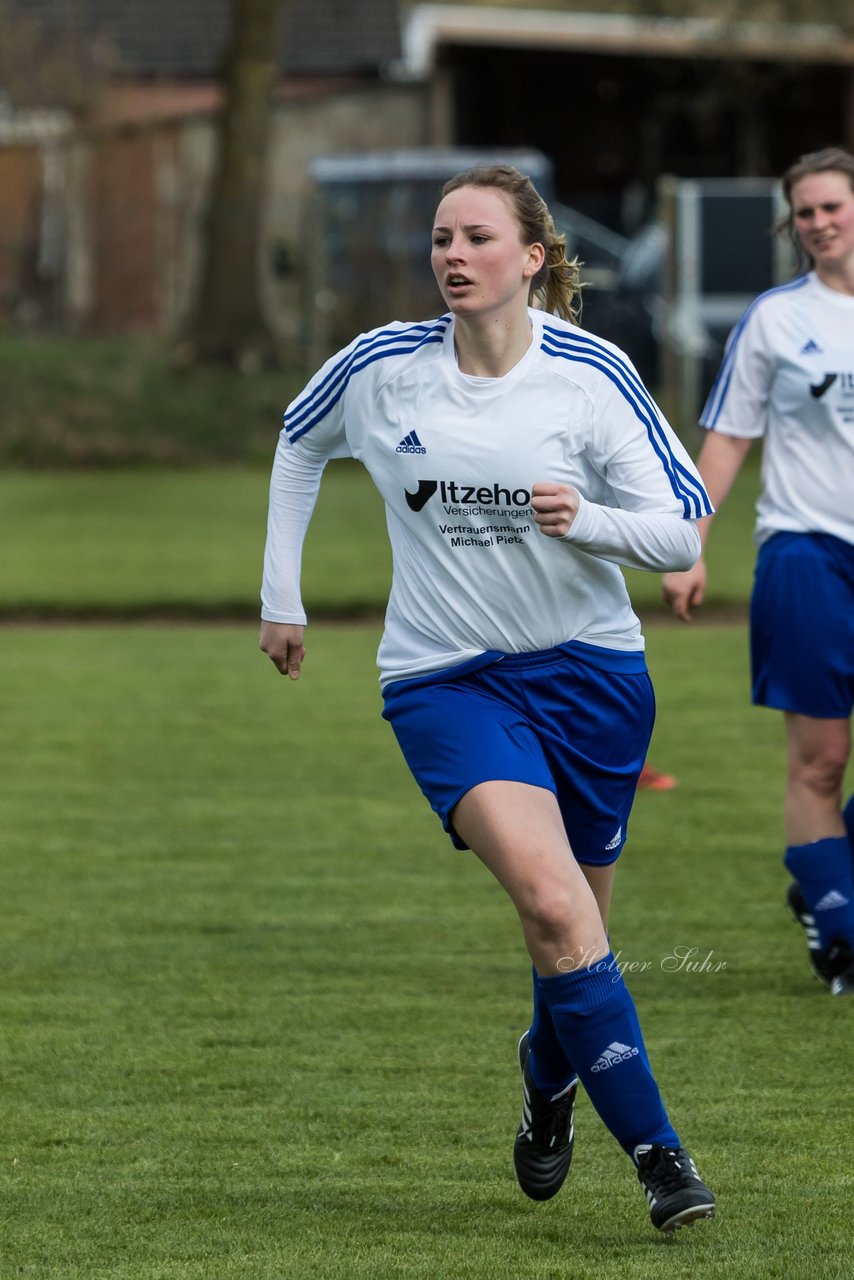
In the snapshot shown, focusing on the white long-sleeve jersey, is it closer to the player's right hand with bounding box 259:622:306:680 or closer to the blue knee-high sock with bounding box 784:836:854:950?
the player's right hand with bounding box 259:622:306:680

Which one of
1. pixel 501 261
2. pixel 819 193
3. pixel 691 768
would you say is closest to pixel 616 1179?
pixel 501 261

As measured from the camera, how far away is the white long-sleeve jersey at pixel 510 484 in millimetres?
4004

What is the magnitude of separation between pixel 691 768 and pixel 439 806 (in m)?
4.84

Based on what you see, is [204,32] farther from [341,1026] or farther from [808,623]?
[341,1026]

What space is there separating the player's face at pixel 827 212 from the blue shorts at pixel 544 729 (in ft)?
5.92

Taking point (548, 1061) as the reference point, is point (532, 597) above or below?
above

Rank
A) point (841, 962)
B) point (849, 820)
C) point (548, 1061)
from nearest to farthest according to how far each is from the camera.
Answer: point (548, 1061) < point (841, 962) < point (849, 820)

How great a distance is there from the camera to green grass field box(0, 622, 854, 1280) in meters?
4.00

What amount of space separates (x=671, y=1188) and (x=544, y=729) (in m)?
0.89

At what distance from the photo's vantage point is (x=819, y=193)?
5.53 metres

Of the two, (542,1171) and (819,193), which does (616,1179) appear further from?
(819,193)

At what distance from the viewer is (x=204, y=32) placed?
3697 centimetres

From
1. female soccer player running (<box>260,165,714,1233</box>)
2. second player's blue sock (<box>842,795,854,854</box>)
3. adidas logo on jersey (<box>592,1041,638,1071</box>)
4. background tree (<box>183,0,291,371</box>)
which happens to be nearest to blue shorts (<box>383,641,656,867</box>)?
female soccer player running (<box>260,165,714,1233</box>)

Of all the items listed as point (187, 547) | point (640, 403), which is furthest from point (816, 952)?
point (187, 547)
